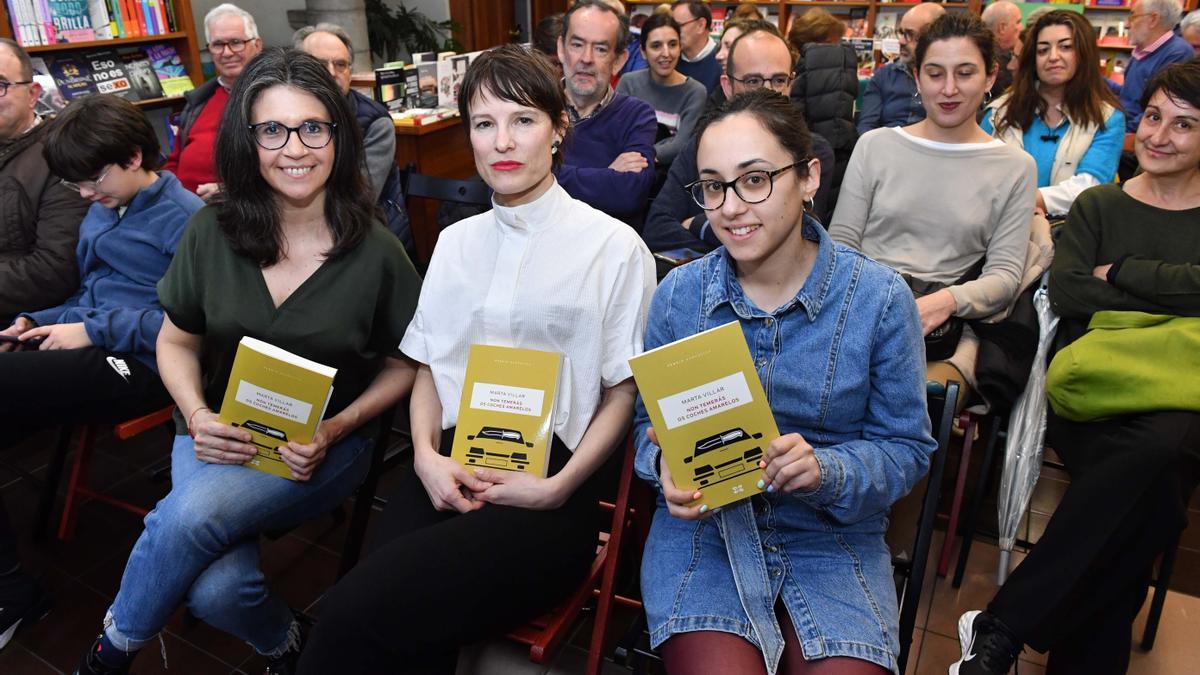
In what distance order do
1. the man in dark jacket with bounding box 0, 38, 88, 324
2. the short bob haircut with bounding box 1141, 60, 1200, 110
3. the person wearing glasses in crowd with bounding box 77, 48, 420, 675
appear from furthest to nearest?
the man in dark jacket with bounding box 0, 38, 88, 324 < the short bob haircut with bounding box 1141, 60, 1200, 110 < the person wearing glasses in crowd with bounding box 77, 48, 420, 675

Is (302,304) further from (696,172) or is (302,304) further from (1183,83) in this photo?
(1183,83)

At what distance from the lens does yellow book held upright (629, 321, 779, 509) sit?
4.37 ft

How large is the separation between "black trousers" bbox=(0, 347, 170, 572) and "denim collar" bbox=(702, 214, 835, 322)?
1.70 m

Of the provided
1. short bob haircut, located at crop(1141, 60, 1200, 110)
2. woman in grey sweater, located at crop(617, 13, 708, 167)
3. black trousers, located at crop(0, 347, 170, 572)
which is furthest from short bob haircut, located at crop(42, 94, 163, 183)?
short bob haircut, located at crop(1141, 60, 1200, 110)

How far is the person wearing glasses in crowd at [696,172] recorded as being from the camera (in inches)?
106

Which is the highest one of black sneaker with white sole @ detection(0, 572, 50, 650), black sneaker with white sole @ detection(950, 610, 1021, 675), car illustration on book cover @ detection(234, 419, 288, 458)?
car illustration on book cover @ detection(234, 419, 288, 458)

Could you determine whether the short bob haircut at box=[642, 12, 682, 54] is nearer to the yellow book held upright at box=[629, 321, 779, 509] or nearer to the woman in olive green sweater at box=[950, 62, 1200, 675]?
the woman in olive green sweater at box=[950, 62, 1200, 675]

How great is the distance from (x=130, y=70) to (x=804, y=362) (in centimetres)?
516

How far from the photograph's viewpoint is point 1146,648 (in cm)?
220

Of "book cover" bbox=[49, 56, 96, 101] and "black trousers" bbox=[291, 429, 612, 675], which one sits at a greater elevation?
"book cover" bbox=[49, 56, 96, 101]

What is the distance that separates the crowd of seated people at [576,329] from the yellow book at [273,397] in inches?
1.6

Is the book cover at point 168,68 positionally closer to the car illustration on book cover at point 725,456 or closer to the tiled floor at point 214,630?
the tiled floor at point 214,630

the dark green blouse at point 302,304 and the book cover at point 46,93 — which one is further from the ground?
the book cover at point 46,93

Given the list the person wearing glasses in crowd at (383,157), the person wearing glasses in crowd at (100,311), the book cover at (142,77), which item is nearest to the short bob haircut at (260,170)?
the person wearing glasses in crowd at (100,311)
